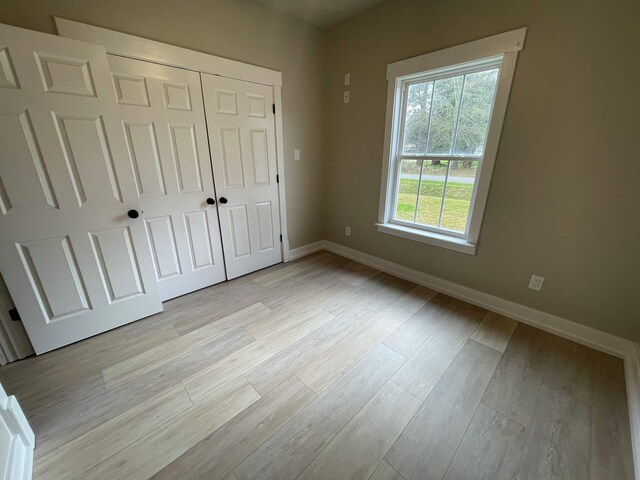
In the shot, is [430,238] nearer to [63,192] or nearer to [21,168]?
Result: [63,192]

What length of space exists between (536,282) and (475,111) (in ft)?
4.87

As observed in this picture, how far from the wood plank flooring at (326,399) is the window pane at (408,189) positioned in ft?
3.54

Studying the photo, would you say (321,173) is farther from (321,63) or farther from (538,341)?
(538,341)

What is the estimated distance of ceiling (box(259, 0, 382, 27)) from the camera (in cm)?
241

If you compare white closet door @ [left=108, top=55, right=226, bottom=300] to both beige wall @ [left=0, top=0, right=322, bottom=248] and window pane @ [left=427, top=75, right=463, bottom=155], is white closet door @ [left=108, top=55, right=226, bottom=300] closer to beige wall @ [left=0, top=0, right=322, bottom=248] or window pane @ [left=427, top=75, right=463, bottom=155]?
beige wall @ [left=0, top=0, right=322, bottom=248]

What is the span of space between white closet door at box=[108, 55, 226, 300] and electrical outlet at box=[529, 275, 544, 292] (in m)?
2.87

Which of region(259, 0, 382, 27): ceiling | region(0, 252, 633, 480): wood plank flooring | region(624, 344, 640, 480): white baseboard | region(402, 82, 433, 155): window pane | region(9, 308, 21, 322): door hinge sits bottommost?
region(0, 252, 633, 480): wood plank flooring

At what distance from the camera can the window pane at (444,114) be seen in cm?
221

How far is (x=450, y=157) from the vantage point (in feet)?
7.53

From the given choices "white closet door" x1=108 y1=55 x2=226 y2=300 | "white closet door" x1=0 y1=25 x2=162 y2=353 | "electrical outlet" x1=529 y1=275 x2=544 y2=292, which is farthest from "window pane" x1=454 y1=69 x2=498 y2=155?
"white closet door" x1=0 y1=25 x2=162 y2=353

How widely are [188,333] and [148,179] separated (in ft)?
4.32

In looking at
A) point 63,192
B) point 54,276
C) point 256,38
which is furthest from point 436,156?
point 54,276

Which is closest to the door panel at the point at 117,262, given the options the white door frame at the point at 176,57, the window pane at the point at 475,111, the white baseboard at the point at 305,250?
the white door frame at the point at 176,57

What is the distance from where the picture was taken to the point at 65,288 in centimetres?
178
